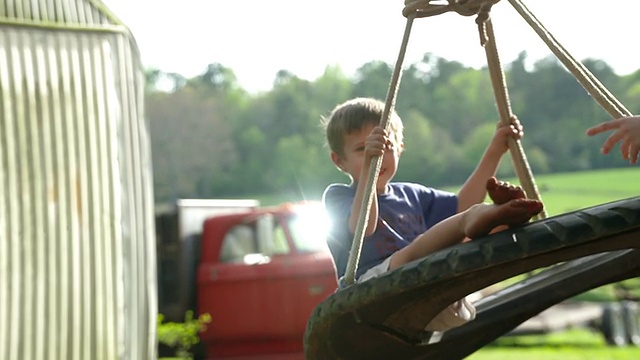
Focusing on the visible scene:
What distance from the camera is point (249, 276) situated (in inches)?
434

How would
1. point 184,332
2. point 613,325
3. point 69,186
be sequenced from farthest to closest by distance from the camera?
point 613,325 → point 184,332 → point 69,186

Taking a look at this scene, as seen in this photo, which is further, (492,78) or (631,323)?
(631,323)

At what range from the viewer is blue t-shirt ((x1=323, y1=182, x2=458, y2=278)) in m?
2.84

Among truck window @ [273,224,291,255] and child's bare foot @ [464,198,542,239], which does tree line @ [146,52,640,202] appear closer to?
truck window @ [273,224,291,255]

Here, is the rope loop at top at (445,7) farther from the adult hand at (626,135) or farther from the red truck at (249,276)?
the red truck at (249,276)

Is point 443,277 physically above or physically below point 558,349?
above

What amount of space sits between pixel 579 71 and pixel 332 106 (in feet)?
180

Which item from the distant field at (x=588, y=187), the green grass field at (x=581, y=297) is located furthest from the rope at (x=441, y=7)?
the distant field at (x=588, y=187)

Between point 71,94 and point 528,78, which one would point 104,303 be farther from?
point 528,78

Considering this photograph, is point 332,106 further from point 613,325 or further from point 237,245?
point 237,245

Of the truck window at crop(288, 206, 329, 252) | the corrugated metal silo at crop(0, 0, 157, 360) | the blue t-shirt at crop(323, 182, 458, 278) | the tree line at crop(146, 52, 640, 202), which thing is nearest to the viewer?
the blue t-shirt at crop(323, 182, 458, 278)

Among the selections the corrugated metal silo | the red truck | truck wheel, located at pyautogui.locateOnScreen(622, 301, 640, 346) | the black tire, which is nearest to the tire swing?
the black tire

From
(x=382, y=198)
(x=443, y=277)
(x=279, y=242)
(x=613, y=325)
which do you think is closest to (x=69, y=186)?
(x=382, y=198)

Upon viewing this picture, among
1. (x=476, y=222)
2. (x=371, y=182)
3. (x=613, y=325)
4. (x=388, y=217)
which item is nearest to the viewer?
(x=476, y=222)
